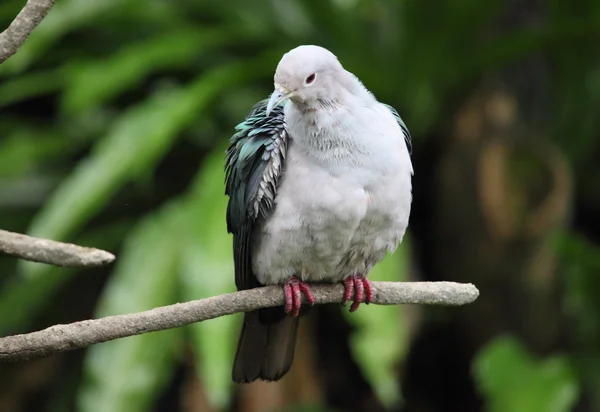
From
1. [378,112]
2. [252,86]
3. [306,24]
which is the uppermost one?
[306,24]

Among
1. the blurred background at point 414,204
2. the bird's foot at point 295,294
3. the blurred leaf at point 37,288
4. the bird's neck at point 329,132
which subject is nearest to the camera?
the bird's neck at point 329,132

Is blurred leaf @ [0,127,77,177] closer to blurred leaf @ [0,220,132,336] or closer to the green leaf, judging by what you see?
blurred leaf @ [0,220,132,336]

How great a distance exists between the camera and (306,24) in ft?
13.1

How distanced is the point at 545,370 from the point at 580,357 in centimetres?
31

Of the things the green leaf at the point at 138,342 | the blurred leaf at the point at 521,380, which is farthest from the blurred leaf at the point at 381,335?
the green leaf at the point at 138,342

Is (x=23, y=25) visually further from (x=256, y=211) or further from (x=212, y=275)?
(x=212, y=275)

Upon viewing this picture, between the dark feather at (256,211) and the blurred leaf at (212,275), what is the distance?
0.81m

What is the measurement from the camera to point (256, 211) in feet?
6.84

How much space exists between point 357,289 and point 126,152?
5.10 feet

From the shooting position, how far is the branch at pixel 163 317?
1.57m

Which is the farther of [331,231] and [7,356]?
[331,231]

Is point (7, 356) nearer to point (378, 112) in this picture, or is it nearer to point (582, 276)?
point (378, 112)

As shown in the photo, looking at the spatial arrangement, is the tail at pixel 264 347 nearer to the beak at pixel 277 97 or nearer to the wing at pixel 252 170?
the wing at pixel 252 170

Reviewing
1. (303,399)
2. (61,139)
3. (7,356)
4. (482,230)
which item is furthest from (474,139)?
(7,356)
